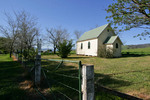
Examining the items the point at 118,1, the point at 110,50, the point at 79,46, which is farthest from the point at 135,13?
the point at 79,46

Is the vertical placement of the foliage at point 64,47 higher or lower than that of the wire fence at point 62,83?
higher

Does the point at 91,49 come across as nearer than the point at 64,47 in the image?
No

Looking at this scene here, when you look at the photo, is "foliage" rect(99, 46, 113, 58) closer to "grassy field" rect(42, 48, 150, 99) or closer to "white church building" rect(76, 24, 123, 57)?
"white church building" rect(76, 24, 123, 57)

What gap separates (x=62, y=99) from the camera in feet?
9.24

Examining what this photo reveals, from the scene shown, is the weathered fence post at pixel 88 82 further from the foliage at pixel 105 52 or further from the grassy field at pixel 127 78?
the foliage at pixel 105 52

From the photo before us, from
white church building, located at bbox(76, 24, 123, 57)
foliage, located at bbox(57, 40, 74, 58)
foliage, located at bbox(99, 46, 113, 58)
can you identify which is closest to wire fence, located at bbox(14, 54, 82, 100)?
foliage, located at bbox(57, 40, 74, 58)

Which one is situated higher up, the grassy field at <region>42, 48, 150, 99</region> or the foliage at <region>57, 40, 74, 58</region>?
the foliage at <region>57, 40, 74, 58</region>

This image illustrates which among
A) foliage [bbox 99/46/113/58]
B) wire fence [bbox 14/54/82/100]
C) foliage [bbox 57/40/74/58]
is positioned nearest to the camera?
wire fence [bbox 14/54/82/100]

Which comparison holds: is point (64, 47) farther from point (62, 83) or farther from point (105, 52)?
point (62, 83)

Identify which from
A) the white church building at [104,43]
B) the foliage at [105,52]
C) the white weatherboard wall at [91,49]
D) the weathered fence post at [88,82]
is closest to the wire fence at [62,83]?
the weathered fence post at [88,82]

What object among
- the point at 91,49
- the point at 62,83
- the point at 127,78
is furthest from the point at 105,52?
the point at 62,83

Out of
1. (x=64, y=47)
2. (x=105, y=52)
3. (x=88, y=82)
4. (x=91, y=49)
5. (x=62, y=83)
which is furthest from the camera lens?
(x=91, y=49)

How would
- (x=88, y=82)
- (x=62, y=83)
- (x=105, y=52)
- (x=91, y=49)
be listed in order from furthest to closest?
(x=91, y=49) → (x=105, y=52) → (x=62, y=83) → (x=88, y=82)

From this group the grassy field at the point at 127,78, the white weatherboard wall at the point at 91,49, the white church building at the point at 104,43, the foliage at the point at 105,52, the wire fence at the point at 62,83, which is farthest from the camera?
the white weatherboard wall at the point at 91,49
